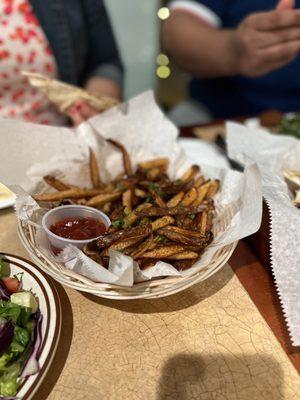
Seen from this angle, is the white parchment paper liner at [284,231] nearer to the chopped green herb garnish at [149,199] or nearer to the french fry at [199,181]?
the french fry at [199,181]

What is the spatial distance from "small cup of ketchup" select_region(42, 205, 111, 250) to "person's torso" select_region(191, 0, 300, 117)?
1.71m

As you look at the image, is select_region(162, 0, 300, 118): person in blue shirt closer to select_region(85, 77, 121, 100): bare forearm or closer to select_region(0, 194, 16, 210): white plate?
select_region(85, 77, 121, 100): bare forearm

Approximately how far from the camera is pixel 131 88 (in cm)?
379

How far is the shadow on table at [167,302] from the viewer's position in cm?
135

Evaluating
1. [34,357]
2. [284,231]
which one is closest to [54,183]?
[34,357]

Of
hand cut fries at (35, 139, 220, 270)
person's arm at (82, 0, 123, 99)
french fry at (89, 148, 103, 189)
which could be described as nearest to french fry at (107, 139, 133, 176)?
hand cut fries at (35, 139, 220, 270)

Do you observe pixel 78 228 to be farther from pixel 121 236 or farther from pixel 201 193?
pixel 201 193

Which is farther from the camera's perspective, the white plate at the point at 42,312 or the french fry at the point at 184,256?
the french fry at the point at 184,256

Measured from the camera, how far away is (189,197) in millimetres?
1631

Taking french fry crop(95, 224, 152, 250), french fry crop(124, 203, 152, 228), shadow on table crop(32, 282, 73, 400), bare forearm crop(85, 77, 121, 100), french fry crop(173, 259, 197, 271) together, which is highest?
bare forearm crop(85, 77, 121, 100)

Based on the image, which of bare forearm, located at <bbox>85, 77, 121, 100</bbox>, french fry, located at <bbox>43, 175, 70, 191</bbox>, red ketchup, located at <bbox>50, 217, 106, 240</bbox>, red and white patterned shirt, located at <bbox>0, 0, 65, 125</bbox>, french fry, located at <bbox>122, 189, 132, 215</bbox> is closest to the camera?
red ketchup, located at <bbox>50, 217, 106, 240</bbox>

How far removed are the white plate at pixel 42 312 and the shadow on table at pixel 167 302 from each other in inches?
7.3

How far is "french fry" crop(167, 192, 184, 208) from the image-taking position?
1.60m

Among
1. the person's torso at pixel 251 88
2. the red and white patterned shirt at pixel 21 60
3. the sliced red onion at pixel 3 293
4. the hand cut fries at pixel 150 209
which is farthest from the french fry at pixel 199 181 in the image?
the person's torso at pixel 251 88
